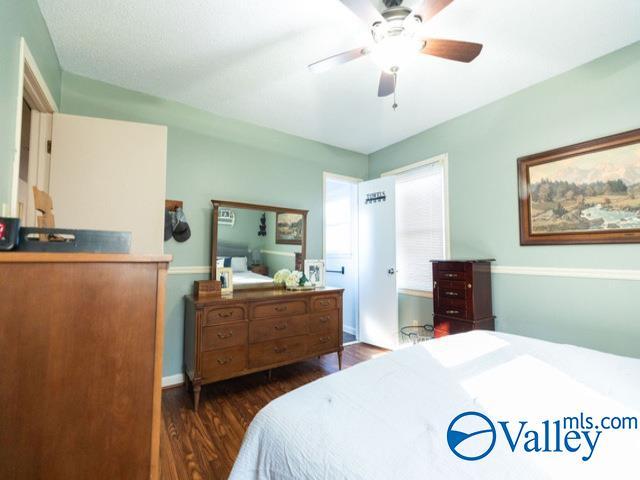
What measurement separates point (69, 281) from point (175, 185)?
7.07ft

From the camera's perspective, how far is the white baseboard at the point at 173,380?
102 inches

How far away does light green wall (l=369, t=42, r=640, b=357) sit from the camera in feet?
6.68

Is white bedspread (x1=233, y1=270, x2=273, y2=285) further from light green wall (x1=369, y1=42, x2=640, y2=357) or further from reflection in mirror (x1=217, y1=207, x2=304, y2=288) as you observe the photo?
light green wall (x1=369, y1=42, x2=640, y2=357)

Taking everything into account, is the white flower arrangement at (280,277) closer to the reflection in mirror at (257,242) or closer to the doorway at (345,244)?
the reflection in mirror at (257,242)

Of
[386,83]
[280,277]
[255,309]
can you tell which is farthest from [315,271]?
[386,83]

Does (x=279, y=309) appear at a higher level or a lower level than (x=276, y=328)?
higher

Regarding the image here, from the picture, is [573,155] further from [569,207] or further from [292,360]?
[292,360]

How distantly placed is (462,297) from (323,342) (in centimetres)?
141

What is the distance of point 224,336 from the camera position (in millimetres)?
2361

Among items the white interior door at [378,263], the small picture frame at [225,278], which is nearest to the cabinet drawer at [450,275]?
the white interior door at [378,263]

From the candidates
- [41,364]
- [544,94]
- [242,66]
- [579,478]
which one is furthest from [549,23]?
[41,364]

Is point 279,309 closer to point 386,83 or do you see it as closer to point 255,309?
point 255,309

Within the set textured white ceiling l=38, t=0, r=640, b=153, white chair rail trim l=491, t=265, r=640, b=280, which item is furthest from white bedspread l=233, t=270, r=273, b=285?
white chair rail trim l=491, t=265, r=640, b=280

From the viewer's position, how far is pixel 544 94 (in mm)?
2422
